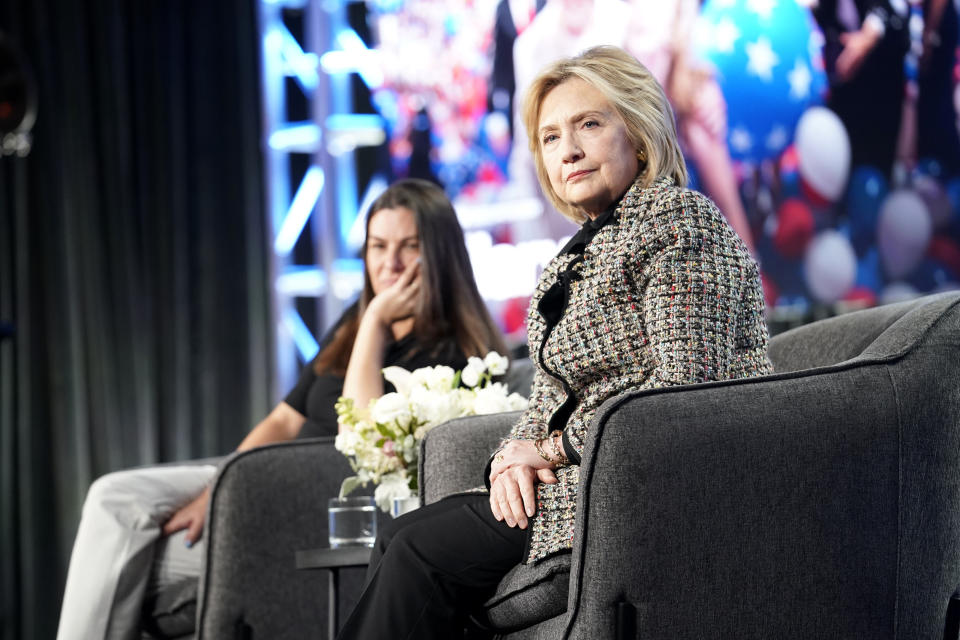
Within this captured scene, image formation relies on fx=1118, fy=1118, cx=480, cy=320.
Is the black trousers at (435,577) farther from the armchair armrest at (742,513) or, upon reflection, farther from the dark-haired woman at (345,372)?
the dark-haired woman at (345,372)

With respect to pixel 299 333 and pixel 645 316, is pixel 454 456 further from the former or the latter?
pixel 299 333

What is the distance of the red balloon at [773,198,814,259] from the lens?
3305mm

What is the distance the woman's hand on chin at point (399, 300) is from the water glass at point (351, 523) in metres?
0.59

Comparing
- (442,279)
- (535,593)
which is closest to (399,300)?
(442,279)

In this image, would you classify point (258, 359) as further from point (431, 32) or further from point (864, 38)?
point (864, 38)

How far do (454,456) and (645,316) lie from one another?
0.54 metres

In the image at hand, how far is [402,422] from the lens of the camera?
6.76 feet

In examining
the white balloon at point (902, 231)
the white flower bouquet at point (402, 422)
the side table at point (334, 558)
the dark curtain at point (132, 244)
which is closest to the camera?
the side table at point (334, 558)

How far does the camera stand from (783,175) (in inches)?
133

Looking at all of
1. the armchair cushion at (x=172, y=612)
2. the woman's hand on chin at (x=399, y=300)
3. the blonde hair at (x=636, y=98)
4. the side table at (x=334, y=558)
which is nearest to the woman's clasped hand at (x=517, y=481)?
the side table at (x=334, y=558)

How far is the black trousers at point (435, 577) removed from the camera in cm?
159

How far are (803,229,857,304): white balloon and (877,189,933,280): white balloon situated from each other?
10cm

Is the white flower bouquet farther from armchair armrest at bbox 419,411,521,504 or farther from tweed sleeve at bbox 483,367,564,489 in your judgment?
tweed sleeve at bbox 483,367,564,489

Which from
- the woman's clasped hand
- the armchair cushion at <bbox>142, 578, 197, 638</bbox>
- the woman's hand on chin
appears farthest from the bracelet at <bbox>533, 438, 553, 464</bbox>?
the armchair cushion at <bbox>142, 578, 197, 638</bbox>
